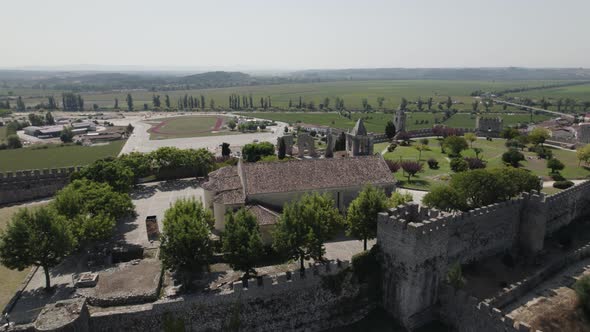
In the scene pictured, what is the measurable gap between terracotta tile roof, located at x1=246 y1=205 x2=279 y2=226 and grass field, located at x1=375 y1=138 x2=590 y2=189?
29.3 meters

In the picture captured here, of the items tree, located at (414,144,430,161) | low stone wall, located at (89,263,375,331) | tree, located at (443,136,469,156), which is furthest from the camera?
tree, located at (443,136,469,156)

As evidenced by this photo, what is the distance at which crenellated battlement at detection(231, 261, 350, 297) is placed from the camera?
26.5 metres

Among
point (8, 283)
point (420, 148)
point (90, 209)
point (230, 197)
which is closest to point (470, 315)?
point (230, 197)

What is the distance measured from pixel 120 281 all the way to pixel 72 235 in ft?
25.5

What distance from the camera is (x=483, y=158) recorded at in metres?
77.4

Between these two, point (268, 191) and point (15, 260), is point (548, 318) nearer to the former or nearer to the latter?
point (268, 191)

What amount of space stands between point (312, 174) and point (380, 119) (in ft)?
425

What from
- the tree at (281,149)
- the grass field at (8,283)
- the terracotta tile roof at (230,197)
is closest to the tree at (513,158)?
the tree at (281,149)

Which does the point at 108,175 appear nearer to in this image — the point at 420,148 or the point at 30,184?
the point at 30,184

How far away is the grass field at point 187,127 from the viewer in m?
133

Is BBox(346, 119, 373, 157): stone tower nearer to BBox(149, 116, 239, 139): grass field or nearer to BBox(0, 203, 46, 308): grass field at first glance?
BBox(0, 203, 46, 308): grass field

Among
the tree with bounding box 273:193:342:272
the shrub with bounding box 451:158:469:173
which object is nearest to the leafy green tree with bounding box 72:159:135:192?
the tree with bounding box 273:193:342:272

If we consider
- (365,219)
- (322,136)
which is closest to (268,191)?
(365,219)

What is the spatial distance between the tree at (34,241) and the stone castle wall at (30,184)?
3077 centimetres
